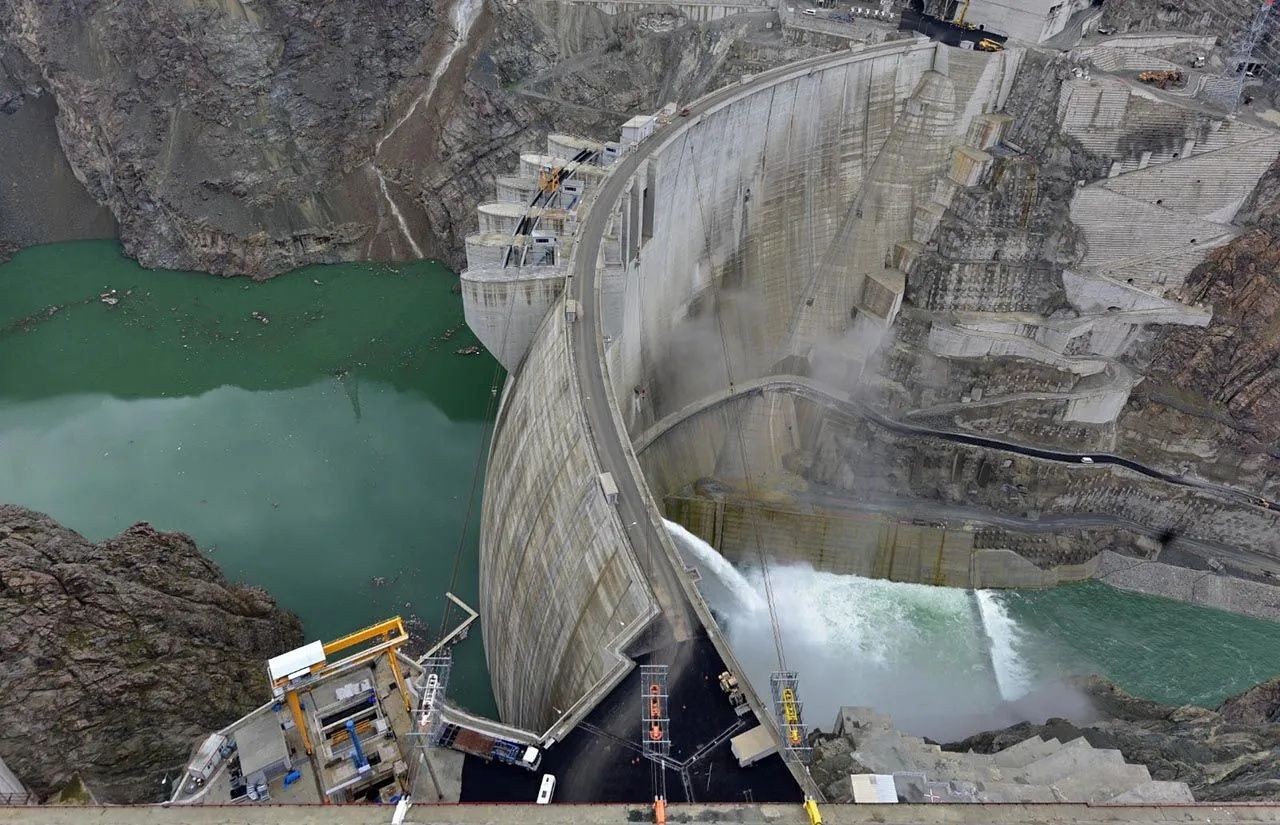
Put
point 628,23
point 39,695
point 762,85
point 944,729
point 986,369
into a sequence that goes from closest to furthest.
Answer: point 39,695 < point 944,729 < point 762,85 < point 986,369 < point 628,23

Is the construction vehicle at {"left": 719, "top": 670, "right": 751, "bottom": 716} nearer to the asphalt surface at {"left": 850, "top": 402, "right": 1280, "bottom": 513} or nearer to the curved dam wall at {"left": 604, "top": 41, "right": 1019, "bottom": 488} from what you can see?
the curved dam wall at {"left": 604, "top": 41, "right": 1019, "bottom": 488}

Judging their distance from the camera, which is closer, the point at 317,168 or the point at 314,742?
the point at 314,742

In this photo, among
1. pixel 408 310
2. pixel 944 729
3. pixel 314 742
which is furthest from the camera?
pixel 408 310

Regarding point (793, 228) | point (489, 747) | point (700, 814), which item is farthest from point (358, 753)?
point (793, 228)

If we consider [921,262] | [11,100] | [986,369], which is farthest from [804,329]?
[11,100]

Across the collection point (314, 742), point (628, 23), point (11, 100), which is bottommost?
point (314, 742)

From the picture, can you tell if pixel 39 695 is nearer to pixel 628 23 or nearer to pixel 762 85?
pixel 762 85
